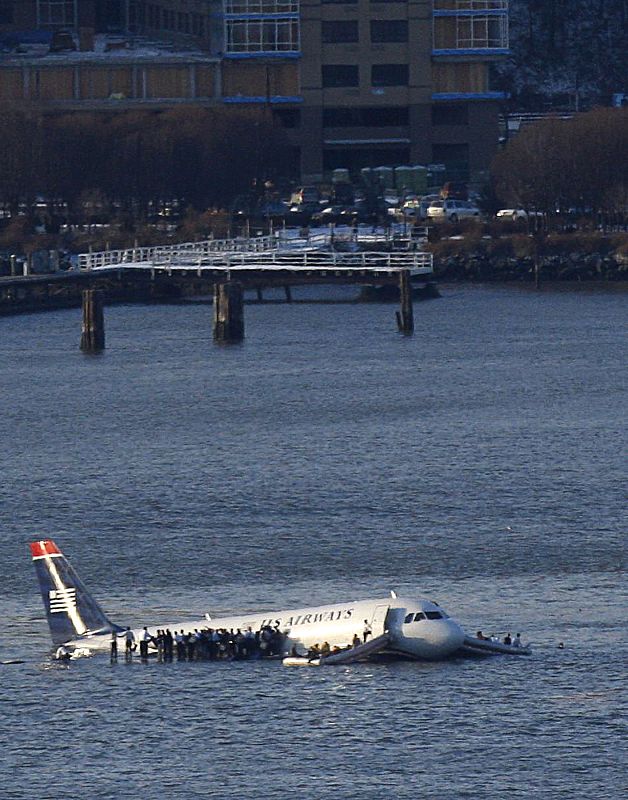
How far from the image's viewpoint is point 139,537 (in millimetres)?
94438

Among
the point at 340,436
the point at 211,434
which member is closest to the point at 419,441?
the point at 340,436

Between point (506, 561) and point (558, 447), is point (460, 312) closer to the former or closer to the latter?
point (558, 447)

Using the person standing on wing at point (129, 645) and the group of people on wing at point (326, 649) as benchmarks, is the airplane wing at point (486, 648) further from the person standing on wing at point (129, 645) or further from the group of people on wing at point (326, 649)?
the person standing on wing at point (129, 645)

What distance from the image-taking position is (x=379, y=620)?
238 feet

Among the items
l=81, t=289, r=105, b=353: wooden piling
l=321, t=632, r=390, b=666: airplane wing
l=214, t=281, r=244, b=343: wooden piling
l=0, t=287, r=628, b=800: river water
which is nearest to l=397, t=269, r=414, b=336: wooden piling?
l=0, t=287, r=628, b=800: river water

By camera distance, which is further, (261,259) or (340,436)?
(261,259)

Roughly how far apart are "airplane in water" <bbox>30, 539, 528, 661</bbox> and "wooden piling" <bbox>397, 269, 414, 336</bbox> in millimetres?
89768

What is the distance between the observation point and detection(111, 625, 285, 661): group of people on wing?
244 ft

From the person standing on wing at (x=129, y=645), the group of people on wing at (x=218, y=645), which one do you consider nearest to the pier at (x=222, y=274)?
the person standing on wing at (x=129, y=645)

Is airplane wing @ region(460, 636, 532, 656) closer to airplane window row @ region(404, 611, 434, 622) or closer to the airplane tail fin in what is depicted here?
airplane window row @ region(404, 611, 434, 622)

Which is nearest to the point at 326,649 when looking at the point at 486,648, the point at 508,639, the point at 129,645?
the point at 486,648

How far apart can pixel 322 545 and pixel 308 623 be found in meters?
18.3

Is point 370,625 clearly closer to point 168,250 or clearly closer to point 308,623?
point 308,623

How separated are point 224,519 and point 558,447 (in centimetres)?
2715
